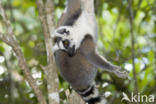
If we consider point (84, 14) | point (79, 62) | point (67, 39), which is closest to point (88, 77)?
point (79, 62)

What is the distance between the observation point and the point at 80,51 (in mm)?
3666

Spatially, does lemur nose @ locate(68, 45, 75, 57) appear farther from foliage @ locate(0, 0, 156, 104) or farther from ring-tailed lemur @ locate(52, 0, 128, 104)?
foliage @ locate(0, 0, 156, 104)

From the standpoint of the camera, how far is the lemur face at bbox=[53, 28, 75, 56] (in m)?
3.29

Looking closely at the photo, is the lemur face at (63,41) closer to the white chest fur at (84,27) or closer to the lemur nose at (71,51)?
the lemur nose at (71,51)

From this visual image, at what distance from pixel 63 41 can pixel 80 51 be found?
15.6 inches

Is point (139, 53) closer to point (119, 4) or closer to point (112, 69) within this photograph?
point (119, 4)

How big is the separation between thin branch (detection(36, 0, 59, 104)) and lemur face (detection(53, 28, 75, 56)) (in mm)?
86

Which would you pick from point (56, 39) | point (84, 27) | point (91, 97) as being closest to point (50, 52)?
point (56, 39)

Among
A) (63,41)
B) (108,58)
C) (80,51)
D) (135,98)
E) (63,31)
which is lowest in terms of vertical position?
(135,98)

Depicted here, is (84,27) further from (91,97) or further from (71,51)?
(91,97)

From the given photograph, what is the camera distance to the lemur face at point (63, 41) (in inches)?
130

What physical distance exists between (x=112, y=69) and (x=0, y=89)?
4.86 ft

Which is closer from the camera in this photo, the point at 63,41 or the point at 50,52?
the point at 63,41

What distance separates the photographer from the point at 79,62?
3590 mm
